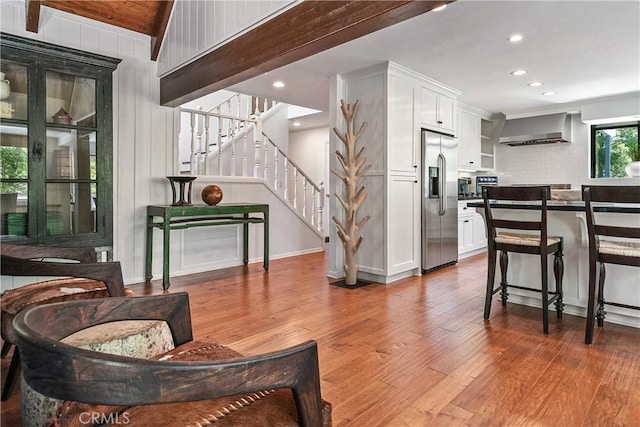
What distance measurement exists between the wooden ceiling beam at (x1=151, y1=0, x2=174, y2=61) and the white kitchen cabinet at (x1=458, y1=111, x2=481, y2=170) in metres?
4.44

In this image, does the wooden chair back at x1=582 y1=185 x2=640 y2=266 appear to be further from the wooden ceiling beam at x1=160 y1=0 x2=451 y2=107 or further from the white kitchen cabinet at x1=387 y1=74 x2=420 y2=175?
the white kitchen cabinet at x1=387 y1=74 x2=420 y2=175

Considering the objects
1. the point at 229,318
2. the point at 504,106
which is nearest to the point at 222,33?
the point at 229,318

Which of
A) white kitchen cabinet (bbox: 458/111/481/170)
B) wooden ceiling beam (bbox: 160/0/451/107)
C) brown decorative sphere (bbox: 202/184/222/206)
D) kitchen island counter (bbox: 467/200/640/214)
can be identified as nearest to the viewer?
wooden ceiling beam (bbox: 160/0/451/107)

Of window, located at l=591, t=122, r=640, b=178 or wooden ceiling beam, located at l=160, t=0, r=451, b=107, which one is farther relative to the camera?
window, located at l=591, t=122, r=640, b=178

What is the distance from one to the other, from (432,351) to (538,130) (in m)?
5.19

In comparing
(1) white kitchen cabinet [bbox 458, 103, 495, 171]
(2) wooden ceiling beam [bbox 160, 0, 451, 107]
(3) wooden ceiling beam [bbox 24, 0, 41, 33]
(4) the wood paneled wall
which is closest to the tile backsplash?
(1) white kitchen cabinet [bbox 458, 103, 495, 171]

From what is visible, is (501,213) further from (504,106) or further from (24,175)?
(24,175)

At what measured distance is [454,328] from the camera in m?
2.78

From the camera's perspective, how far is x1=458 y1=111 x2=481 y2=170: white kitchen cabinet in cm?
610

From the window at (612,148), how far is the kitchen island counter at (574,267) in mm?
3934

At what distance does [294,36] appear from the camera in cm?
244

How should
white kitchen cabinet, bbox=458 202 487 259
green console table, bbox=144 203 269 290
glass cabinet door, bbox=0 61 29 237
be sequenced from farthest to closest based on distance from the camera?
1. white kitchen cabinet, bbox=458 202 487 259
2. green console table, bbox=144 203 269 290
3. glass cabinet door, bbox=0 61 29 237

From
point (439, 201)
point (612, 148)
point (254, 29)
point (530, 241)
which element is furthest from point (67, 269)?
point (612, 148)

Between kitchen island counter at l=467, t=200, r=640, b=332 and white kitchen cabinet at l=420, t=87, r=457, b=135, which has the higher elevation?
white kitchen cabinet at l=420, t=87, r=457, b=135
